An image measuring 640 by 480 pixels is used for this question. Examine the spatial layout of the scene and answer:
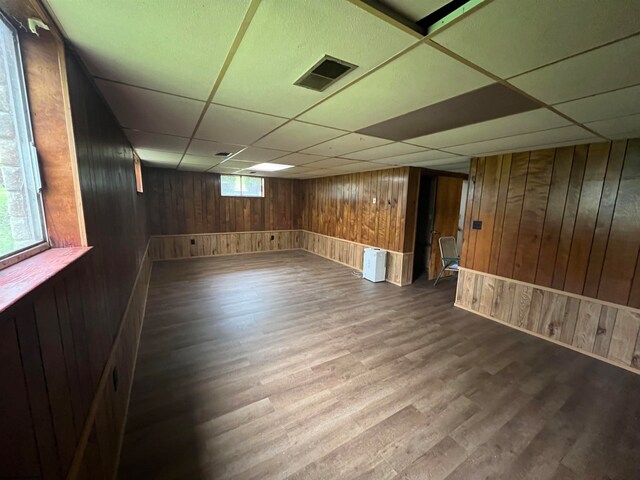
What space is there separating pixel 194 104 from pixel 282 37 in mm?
1088

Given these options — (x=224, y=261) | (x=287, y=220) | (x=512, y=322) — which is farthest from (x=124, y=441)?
(x=287, y=220)

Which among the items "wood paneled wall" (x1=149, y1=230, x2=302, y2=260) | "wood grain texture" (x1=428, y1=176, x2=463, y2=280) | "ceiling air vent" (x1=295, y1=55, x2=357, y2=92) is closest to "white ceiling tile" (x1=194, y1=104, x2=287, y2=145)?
"ceiling air vent" (x1=295, y1=55, x2=357, y2=92)

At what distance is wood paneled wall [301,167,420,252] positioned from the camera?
15.8 feet

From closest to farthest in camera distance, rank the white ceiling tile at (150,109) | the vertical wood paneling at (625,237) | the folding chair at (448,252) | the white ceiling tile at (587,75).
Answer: the white ceiling tile at (587,75)
the white ceiling tile at (150,109)
the vertical wood paneling at (625,237)
the folding chair at (448,252)

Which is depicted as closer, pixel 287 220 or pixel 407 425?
pixel 407 425

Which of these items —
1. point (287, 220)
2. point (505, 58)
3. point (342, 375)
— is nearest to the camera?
point (505, 58)

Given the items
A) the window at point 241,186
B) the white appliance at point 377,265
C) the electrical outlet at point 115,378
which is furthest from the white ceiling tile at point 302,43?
the window at point 241,186

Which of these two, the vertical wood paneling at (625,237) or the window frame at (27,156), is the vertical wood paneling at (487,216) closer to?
the vertical wood paneling at (625,237)

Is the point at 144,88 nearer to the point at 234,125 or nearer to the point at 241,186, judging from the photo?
the point at 234,125

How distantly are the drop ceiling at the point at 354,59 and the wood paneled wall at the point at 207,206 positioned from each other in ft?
15.4

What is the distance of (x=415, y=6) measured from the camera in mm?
912

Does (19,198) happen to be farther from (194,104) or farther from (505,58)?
(505,58)

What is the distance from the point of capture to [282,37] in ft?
3.51

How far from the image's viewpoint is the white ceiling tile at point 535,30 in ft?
2.81
